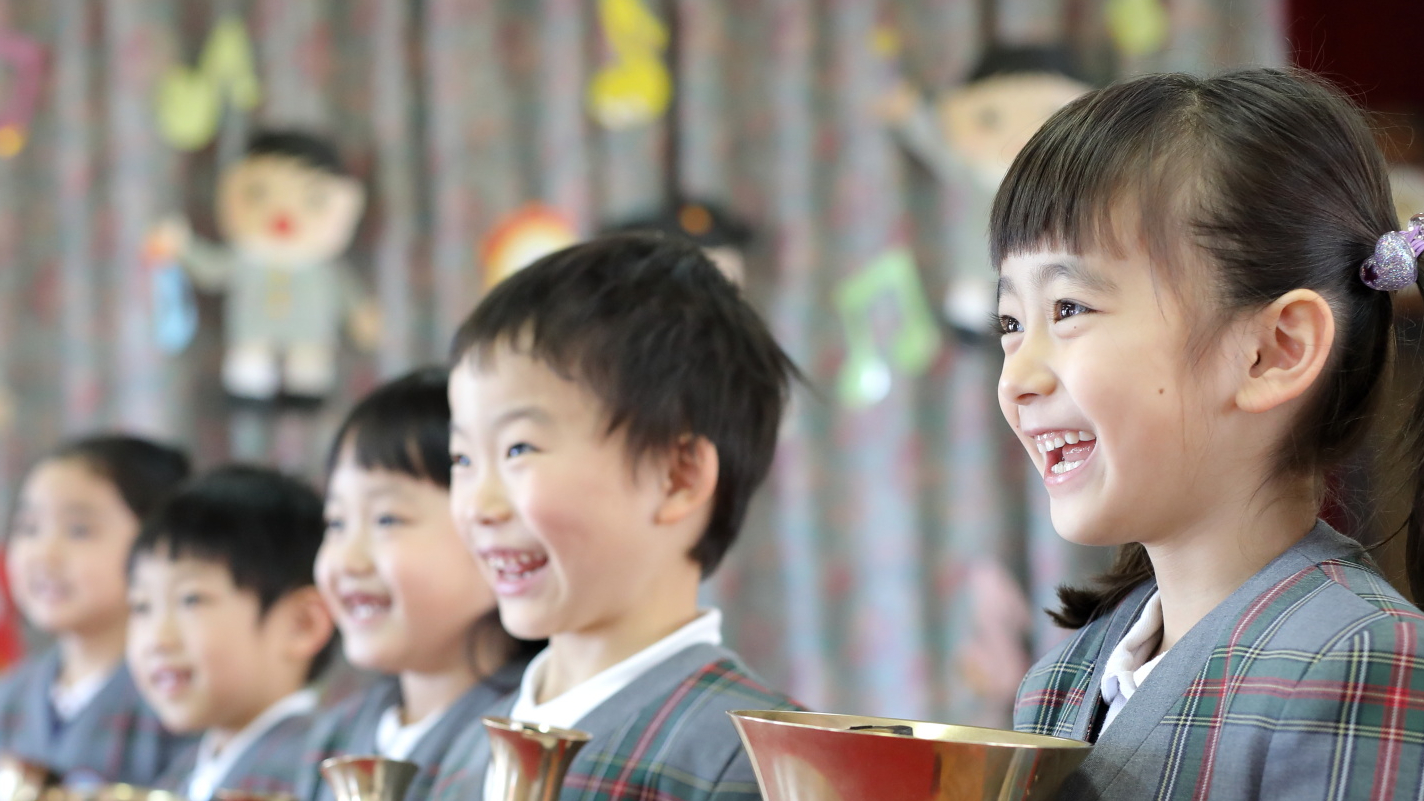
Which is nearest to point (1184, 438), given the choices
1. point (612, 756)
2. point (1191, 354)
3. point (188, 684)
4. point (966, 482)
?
point (1191, 354)

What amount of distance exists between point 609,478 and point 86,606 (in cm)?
134

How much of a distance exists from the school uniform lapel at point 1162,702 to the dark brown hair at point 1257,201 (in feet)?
0.17

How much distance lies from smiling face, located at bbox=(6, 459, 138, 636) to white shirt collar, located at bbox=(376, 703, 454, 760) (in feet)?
2.70

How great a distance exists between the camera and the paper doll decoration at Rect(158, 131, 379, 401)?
2.91m

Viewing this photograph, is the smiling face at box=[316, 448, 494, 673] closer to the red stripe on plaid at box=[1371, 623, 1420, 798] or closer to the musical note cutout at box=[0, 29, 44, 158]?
the red stripe on plaid at box=[1371, 623, 1420, 798]

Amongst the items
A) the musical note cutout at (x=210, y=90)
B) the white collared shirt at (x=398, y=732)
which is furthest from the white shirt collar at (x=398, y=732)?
the musical note cutout at (x=210, y=90)

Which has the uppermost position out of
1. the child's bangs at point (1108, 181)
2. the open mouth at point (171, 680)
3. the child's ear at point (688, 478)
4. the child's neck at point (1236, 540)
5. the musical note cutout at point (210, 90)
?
the musical note cutout at point (210, 90)

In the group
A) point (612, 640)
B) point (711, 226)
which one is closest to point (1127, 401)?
point (612, 640)

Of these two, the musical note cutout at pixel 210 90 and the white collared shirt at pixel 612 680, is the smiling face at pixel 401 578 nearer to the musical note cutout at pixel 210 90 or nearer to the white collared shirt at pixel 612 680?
the white collared shirt at pixel 612 680

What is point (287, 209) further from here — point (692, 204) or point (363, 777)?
point (363, 777)

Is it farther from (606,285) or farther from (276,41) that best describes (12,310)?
(606,285)

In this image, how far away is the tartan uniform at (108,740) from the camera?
203 centimetres

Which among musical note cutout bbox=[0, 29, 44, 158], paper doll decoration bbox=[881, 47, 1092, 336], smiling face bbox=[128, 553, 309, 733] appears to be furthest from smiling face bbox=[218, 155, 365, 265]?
smiling face bbox=[128, 553, 309, 733]

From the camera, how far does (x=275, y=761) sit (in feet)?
5.40
